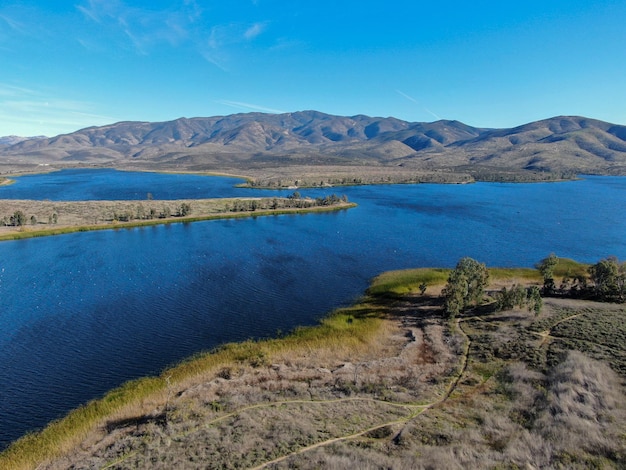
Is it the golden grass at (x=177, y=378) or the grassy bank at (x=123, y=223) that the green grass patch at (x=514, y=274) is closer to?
the golden grass at (x=177, y=378)

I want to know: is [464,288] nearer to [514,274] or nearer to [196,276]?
[514,274]

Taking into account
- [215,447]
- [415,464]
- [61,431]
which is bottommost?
[61,431]

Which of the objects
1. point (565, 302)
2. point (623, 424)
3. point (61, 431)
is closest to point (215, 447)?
point (61, 431)

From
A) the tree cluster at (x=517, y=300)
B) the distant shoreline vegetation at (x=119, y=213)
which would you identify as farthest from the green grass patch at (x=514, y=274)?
the distant shoreline vegetation at (x=119, y=213)

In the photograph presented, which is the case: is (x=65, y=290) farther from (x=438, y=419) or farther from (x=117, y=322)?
(x=438, y=419)

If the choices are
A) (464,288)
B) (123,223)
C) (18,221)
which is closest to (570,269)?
(464,288)
